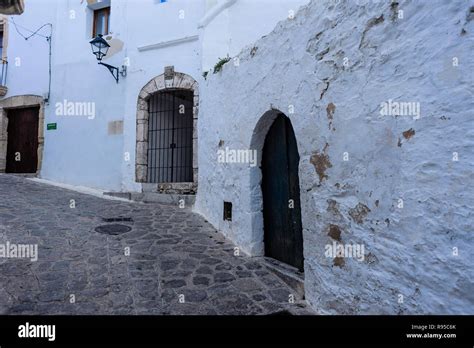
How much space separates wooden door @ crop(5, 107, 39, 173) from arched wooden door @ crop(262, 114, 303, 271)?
8624 mm

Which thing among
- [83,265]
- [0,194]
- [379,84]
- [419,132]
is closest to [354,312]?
[419,132]

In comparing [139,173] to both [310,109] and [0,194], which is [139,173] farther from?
[310,109]

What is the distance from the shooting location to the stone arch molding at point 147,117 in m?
6.91

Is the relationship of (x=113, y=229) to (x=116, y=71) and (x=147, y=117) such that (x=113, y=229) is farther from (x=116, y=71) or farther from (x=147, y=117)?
(x=116, y=71)

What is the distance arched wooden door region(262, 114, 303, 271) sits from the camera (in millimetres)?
3119

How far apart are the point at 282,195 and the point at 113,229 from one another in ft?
9.07

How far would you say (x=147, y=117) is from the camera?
767 centimetres

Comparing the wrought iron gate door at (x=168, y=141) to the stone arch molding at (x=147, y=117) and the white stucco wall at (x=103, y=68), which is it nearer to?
the stone arch molding at (x=147, y=117)

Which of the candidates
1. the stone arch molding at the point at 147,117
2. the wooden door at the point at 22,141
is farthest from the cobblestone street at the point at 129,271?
the wooden door at the point at 22,141

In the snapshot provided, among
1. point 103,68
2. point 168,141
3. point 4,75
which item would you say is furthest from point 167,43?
point 4,75

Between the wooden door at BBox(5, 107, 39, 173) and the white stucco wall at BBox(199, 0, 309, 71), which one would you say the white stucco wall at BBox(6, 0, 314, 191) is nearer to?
the white stucco wall at BBox(199, 0, 309, 71)

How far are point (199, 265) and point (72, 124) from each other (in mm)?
7181

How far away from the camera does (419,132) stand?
5.40 feet

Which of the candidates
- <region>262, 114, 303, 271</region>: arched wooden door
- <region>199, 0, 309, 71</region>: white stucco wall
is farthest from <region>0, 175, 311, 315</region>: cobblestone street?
<region>199, 0, 309, 71</region>: white stucco wall
